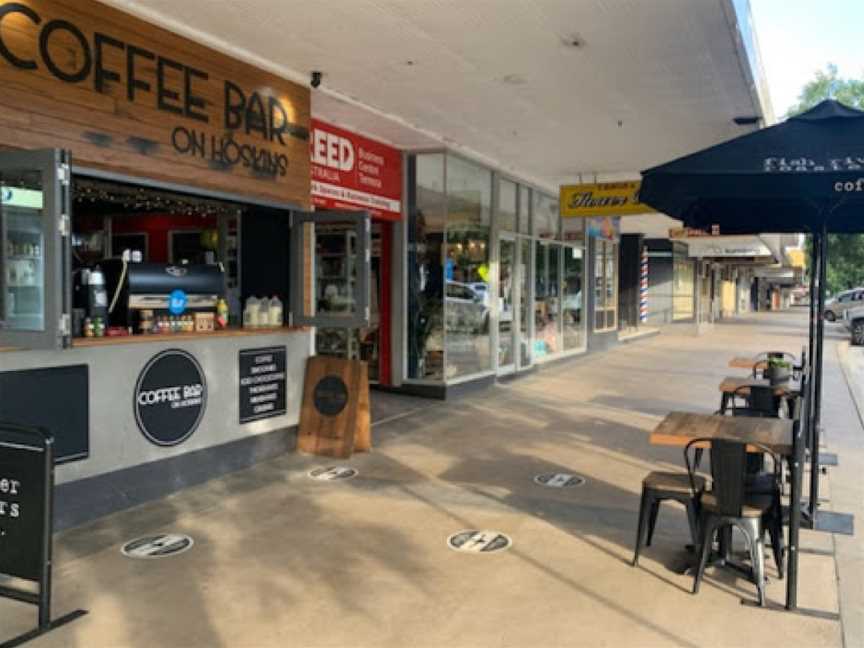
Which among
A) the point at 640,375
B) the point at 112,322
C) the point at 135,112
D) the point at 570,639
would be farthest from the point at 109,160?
the point at 640,375

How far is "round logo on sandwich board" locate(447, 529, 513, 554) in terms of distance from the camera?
180 inches

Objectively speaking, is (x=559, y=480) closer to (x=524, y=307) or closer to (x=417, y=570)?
(x=417, y=570)

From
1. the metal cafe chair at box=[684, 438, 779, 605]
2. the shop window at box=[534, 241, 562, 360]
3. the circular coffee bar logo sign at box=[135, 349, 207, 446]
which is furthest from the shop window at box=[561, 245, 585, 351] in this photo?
the metal cafe chair at box=[684, 438, 779, 605]

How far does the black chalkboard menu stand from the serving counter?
1137mm

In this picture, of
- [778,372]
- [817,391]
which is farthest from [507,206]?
[817,391]

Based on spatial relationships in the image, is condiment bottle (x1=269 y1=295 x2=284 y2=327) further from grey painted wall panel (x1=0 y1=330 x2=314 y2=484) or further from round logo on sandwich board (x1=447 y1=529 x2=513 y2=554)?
round logo on sandwich board (x1=447 y1=529 x2=513 y2=554)

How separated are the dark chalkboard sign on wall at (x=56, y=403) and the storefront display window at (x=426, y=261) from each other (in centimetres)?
543

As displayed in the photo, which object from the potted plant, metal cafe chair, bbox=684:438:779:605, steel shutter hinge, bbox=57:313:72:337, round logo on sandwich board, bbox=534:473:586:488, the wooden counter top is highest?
steel shutter hinge, bbox=57:313:72:337

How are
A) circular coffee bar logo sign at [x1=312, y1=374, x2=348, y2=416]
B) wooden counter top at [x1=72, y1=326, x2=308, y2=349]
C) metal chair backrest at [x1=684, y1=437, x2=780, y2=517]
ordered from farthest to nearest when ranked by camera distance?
circular coffee bar logo sign at [x1=312, y1=374, x2=348, y2=416], wooden counter top at [x1=72, y1=326, x2=308, y2=349], metal chair backrest at [x1=684, y1=437, x2=780, y2=517]

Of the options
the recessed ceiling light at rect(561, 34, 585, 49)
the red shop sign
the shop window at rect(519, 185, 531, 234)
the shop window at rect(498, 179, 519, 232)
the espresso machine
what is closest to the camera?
the espresso machine

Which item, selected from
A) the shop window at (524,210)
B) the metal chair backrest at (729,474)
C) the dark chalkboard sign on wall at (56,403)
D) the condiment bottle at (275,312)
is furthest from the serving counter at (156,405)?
the shop window at (524,210)

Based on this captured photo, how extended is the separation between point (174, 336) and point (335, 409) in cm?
182

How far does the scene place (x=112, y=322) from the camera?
221 inches

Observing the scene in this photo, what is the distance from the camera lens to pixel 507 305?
11.9 meters
